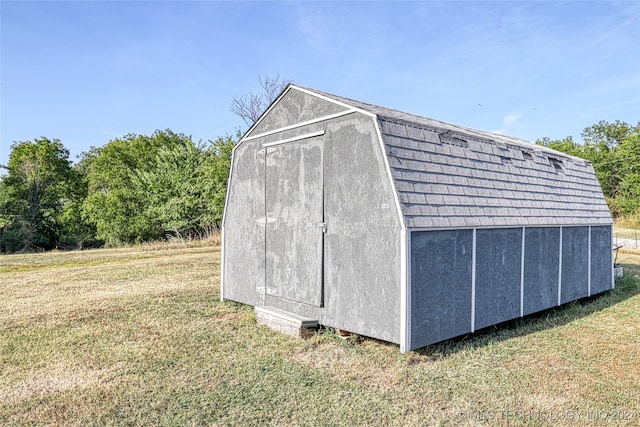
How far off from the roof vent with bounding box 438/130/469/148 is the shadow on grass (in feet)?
7.99

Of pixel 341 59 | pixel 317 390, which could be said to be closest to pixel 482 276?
pixel 317 390

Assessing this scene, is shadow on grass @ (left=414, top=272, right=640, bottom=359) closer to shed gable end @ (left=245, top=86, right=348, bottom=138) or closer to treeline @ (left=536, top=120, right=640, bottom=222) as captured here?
shed gable end @ (left=245, top=86, right=348, bottom=138)

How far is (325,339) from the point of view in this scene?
4664 millimetres

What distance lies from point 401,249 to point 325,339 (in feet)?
5.10

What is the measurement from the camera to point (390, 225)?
4.11 m

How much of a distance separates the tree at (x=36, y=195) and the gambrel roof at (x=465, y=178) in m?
23.1

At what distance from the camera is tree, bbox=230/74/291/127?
23906 millimetres

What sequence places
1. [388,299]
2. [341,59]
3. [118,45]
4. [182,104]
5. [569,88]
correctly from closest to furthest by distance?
[388,299] → [118,45] → [569,88] → [341,59] → [182,104]

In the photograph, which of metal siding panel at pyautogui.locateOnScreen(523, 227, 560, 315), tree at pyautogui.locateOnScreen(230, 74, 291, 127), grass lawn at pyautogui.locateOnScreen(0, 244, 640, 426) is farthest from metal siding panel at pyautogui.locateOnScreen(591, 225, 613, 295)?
tree at pyautogui.locateOnScreen(230, 74, 291, 127)

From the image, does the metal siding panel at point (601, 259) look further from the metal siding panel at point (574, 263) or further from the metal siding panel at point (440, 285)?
the metal siding panel at point (440, 285)

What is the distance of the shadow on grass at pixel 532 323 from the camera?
4418 mm

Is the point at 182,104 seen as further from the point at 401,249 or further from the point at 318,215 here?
the point at 401,249

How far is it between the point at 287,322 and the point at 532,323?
3503 mm

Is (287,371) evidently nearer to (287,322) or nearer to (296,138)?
(287,322)
